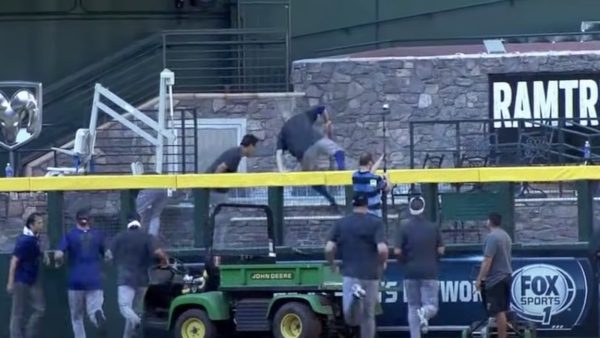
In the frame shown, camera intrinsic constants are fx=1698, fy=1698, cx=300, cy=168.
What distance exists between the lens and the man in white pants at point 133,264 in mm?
18609

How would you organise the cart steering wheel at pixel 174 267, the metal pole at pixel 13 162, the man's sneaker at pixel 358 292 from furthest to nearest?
the metal pole at pixel 13 162 < the cart steering wheel at pixel 174 267 < the man's sneaker at pixel 358 292

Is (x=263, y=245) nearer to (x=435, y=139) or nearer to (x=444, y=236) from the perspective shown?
(x=444, y=236)

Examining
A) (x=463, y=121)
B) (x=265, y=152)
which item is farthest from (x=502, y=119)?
(x=265, y=152)

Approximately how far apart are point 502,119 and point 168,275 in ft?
23.1

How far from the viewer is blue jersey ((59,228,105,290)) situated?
61.8ft

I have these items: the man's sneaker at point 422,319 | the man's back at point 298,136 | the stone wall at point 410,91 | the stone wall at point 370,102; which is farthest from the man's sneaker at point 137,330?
the stone wall at point 410,91

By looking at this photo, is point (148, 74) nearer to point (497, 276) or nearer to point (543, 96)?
point (543, 96)

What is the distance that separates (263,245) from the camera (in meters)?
18.8

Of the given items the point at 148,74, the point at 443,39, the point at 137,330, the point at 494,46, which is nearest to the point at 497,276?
the point at 137,330

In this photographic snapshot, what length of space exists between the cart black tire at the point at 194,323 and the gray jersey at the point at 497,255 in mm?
3030

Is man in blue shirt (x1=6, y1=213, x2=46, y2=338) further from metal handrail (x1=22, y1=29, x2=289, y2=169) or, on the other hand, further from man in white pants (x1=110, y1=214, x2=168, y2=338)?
metal handrail (x1=22, y1=29, x2=289, y2=169)

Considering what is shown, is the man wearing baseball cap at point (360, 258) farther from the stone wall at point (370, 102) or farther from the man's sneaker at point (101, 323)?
the stone wall at point (370, 102)

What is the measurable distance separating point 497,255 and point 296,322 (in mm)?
2252

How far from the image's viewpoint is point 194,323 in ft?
60.5
